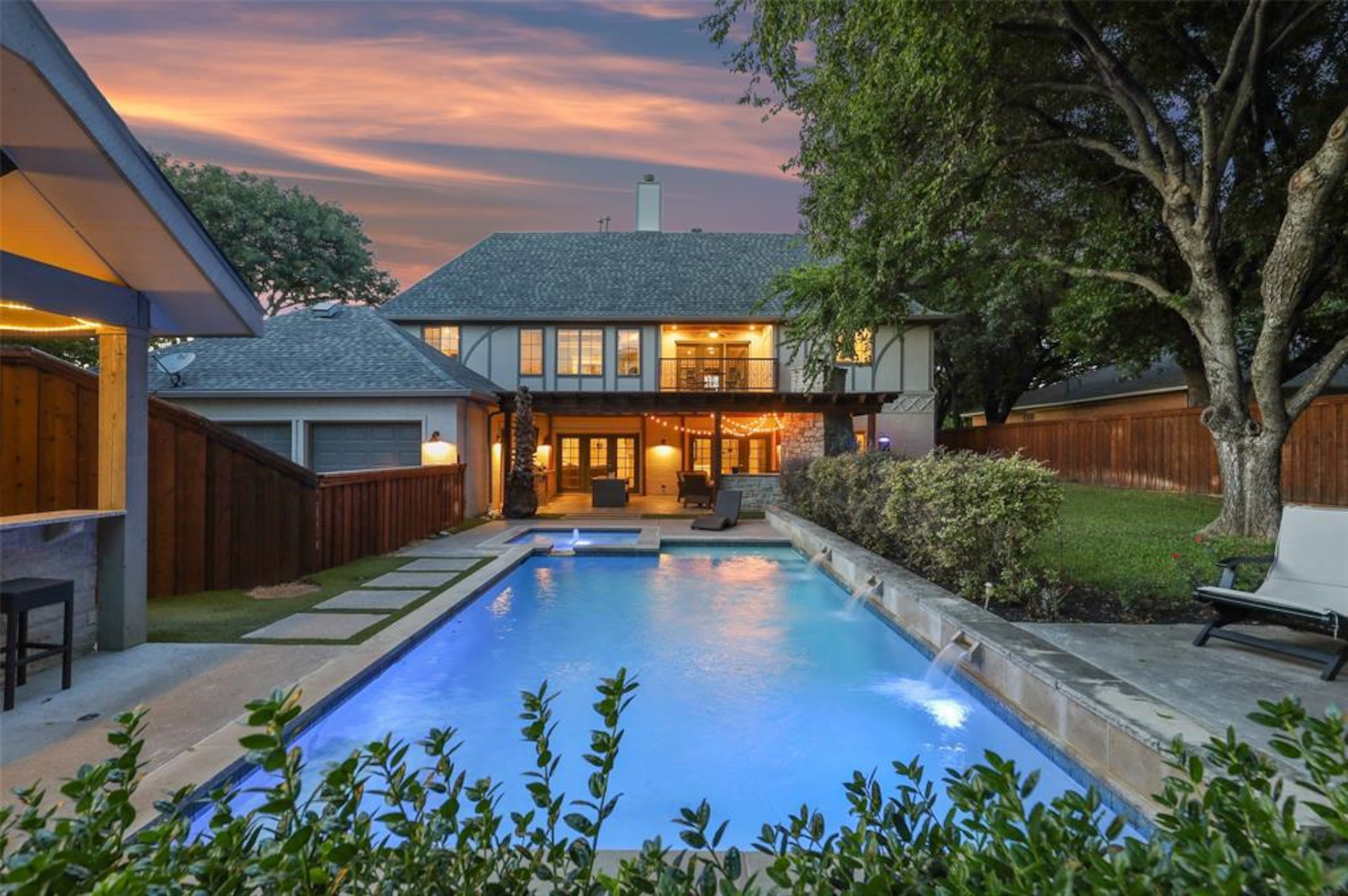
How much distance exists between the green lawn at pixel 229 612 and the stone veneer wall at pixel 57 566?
0.58 meters

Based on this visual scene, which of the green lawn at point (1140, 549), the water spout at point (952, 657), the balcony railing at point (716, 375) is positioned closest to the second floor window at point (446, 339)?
the balcony railing at point (716, 375)

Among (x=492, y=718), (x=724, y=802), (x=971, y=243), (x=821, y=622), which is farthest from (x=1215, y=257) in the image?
(x=492, y=718)

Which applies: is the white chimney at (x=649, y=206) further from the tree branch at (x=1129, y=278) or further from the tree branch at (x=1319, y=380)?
the tree branch at (x=1319, y=380)

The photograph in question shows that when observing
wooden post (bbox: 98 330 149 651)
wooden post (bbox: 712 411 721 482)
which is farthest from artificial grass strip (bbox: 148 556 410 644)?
wooden post (bbox: 712 411 721 482)

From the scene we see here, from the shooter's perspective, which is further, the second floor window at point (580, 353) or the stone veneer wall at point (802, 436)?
the second floor window at point (580, 353)

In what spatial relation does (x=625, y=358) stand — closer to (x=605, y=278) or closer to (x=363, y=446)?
(x=605, y=278)

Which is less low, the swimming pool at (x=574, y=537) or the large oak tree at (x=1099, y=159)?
the large oak tree at (x=1099, y=159)

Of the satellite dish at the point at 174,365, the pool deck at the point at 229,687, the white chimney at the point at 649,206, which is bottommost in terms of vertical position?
the pool deck at the point at 229,687

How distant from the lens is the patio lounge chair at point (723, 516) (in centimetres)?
1274

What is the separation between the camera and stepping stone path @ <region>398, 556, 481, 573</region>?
27.2ft

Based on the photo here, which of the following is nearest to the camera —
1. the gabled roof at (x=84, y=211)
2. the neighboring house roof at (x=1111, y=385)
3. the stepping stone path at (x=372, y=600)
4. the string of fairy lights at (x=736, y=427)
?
the gabled roof at (x=84, y=211)

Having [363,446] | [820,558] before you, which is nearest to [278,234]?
[363,446]

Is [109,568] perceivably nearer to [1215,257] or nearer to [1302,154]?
[1215,257]

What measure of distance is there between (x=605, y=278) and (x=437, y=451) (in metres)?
9.65
